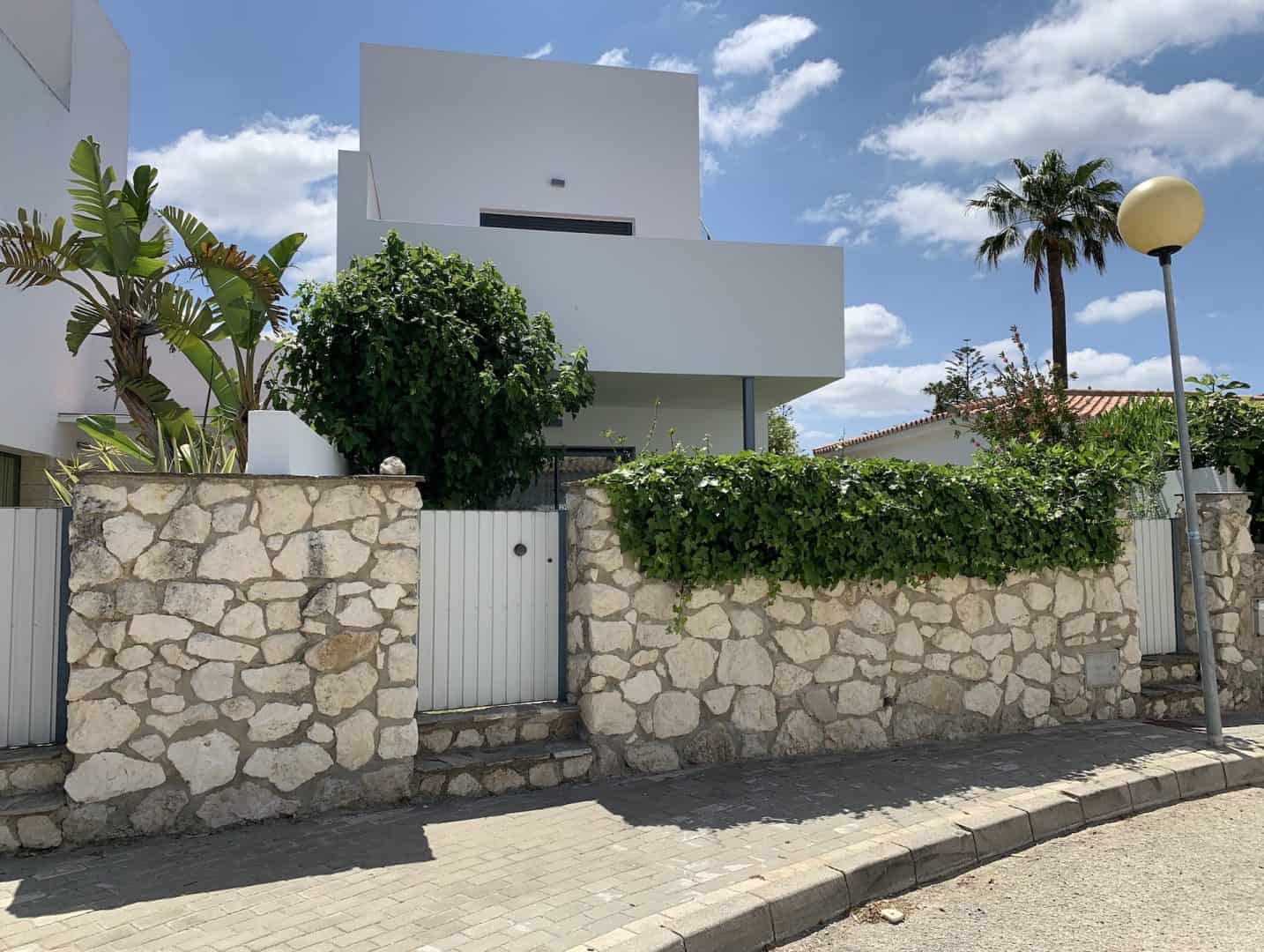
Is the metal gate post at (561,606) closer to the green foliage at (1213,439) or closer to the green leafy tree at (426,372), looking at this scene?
the green leafy tree at (426,372)

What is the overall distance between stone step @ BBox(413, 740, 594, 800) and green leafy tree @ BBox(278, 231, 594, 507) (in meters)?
3.70

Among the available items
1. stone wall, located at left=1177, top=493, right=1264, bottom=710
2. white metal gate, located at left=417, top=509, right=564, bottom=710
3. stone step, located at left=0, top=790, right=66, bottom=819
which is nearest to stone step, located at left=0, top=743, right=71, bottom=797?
stone step, located at left=0, top=790, right=66, bottom=819

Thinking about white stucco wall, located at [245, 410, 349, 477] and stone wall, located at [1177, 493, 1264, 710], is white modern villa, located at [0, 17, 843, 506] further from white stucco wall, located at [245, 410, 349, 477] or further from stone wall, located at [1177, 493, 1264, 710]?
white stucco wall, located at [245, 410, 349, 477]

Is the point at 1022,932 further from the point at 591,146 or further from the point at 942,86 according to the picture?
the point at 591,146

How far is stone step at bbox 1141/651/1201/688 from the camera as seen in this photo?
27.7ft

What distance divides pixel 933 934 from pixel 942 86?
10.8 meters

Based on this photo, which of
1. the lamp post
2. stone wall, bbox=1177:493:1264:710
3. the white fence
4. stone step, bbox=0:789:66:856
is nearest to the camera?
stone step, bbox=0:789:66:856

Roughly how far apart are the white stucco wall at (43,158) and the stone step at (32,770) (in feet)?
22.3

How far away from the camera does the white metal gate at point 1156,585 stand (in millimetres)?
8781

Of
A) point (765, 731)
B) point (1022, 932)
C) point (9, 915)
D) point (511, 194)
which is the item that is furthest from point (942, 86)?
point (9, 915)

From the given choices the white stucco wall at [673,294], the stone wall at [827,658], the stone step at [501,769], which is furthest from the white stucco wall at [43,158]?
the stone wall at [827,658]

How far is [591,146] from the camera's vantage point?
14562 millimetres

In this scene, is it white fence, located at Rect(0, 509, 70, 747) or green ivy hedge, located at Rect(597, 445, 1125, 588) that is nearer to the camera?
white fence, located at Rect(0, 509, 70, 747)

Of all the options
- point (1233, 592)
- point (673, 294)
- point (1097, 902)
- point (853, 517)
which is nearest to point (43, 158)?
point (673, 294)
